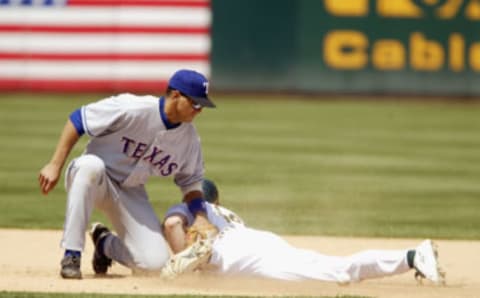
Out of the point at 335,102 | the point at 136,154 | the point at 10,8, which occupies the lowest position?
the point at 335,102

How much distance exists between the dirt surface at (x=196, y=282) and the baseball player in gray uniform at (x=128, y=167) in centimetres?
19

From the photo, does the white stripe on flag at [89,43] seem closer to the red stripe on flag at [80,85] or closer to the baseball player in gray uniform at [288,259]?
the red stripe on flag at [80,85]

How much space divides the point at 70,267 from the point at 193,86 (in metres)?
1.20

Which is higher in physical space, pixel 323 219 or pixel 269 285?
pixel 269 285

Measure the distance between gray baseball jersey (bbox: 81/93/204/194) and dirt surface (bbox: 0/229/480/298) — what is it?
616 mm

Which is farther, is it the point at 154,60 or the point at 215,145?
the point at 154,60

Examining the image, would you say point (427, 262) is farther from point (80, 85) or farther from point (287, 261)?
point (80, 85)

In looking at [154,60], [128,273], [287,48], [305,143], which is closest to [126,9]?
[154,60]

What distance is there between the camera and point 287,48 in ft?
71.4

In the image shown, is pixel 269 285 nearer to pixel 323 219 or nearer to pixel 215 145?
pixel 323 219

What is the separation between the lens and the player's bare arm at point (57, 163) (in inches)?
277

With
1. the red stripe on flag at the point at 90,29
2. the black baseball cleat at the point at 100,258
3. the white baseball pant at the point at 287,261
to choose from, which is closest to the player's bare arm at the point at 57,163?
the black baseball cleat at the point at 100,258

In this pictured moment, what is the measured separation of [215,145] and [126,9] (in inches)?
233

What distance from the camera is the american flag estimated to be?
20.8 m
